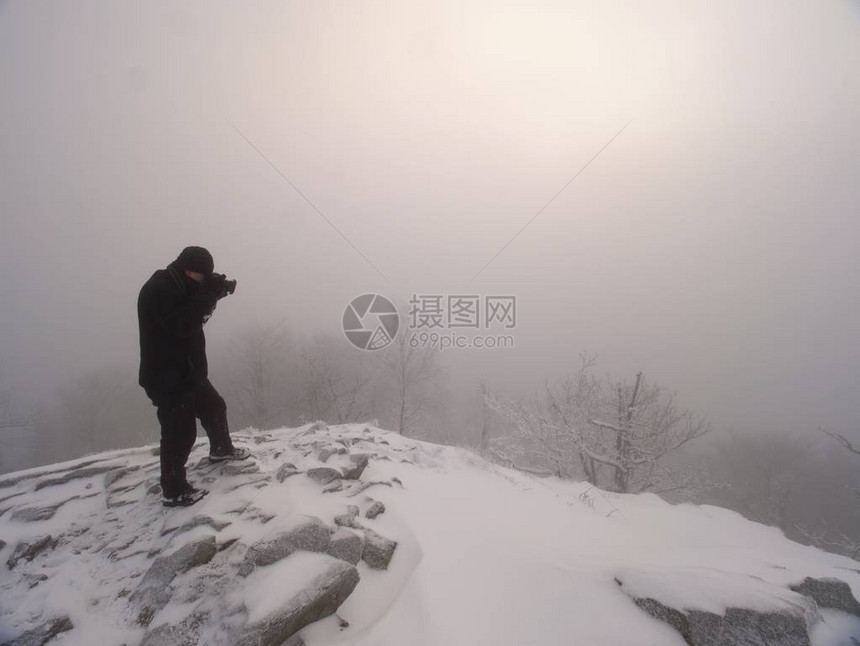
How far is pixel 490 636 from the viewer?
2059mm

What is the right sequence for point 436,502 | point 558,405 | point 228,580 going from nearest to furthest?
point 228,580
point 436,502
point 558,405

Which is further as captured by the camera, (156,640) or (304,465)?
(304,465)

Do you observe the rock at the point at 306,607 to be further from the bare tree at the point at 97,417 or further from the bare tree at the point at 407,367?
the bare tree at the point at 97,417

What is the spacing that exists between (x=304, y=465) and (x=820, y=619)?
519 cm

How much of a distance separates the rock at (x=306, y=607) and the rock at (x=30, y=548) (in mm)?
2388

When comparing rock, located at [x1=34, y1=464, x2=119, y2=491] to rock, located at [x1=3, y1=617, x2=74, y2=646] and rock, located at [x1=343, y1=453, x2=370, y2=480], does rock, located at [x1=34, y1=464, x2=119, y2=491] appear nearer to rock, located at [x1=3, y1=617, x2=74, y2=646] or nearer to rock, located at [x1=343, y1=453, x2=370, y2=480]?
rock, located at [x1=3, y1=617, x2=74, y2=646]

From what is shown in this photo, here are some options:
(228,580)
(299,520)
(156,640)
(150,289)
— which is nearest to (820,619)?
(299,520)

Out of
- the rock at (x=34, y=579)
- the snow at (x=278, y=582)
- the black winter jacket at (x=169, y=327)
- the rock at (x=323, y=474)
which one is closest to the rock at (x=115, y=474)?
the rock at (x=34, y=579)

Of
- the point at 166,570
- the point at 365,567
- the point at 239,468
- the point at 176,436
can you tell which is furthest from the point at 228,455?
the point at 365,567

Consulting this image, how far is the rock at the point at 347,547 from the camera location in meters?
2.51

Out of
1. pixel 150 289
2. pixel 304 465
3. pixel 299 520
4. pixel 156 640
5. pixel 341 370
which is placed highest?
pixel 150 289

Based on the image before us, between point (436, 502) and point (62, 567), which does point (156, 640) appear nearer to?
point (62, 567)

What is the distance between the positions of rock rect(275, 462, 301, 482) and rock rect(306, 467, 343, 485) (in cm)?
19

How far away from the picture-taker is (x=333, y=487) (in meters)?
3.71
